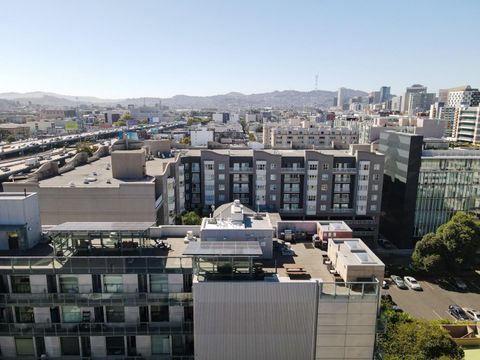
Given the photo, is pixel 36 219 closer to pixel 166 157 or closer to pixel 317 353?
pixel 317 353

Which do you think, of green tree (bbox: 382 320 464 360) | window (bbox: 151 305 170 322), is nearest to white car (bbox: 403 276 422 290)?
green tree (bbox: 382 320 464 360)

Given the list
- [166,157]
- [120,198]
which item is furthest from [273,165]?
[120,198]

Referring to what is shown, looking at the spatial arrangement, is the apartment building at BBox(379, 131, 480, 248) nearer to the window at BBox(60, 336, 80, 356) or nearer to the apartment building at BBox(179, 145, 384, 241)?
the apartment building at BBox(179, 145, 384, 241)

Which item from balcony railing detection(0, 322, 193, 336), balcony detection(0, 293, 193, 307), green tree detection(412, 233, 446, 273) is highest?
balcony detection(0, 293, 193, 307)

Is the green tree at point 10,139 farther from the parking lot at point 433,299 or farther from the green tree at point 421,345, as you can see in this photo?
the green tree at point 421,345

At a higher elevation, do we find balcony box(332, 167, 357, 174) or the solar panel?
the solar panel

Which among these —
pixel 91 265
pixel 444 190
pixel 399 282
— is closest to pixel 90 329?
pixel 91 265

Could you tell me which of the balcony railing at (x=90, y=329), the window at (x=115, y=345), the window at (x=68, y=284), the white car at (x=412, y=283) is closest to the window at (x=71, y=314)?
the balcony railing at (x=90, y=329)
